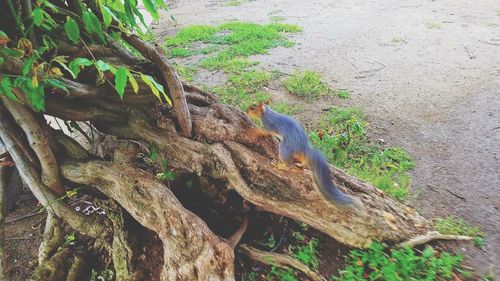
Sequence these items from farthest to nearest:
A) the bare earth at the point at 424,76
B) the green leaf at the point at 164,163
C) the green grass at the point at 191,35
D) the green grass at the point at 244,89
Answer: the green grass at the point at 191,35, the green grass at the point at 244,89, the bare earth at the point at 424,76, the green leaf at the point at 164,163

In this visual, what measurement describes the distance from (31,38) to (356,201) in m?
2.12

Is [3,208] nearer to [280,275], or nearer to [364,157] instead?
[280,275]

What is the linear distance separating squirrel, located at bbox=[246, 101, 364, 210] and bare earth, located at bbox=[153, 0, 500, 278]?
3.12 ft

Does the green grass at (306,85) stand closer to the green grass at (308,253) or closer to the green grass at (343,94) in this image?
the green grass at (343,94)

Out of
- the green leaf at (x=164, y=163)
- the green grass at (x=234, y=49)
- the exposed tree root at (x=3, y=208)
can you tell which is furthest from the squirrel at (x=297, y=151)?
the green grass at (x=234, y=49)

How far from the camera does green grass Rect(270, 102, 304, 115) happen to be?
4.77m

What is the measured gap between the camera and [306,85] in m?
5.38

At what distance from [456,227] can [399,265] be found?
2.20ft

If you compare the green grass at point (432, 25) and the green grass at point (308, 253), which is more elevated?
the green grass at point (308, 253)

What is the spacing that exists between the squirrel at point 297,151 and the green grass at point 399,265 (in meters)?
0.33

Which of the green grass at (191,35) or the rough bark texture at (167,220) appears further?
the green grass at (191,35)

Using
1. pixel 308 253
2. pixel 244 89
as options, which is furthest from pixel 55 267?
pixel 244 89

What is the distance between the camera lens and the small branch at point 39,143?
91.7 inches

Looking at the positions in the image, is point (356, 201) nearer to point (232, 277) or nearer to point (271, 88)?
point (232, 277)
